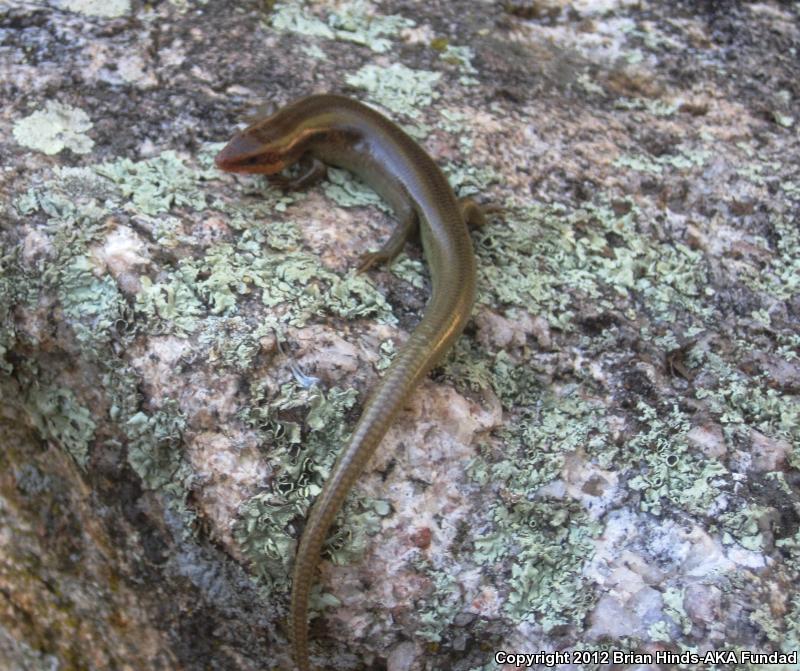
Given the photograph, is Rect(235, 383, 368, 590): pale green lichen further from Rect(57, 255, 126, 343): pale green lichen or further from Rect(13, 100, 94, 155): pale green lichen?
Rect(13, 100, 94, 155): pale green lichen

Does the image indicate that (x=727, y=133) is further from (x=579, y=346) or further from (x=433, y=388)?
(x=433, y=388)

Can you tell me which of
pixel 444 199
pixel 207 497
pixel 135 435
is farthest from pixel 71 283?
pixel 444 199

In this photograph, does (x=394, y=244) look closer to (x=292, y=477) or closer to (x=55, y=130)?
(x=292, y=477)

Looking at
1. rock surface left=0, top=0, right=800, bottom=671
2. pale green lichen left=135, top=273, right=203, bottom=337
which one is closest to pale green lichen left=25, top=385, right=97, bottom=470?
rock surface left=0, top=0, right=800, bottom=671

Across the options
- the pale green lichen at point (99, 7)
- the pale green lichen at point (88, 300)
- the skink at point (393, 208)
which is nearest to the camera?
the skink at point (393, 208)

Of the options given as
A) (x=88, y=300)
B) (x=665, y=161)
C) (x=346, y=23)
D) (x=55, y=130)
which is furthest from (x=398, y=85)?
(x=88, y=300)

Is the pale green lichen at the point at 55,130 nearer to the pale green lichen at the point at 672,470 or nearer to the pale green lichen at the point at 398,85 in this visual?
the pale green lichen at the point at 398,85

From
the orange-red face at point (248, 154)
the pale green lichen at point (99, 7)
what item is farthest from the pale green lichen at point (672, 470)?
the pale green lichen at point (99, 7)
